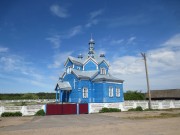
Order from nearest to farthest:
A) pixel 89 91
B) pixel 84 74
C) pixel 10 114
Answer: pixel 10 114, pixel 89 91, pixel 84 74

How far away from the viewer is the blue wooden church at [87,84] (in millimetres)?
34094

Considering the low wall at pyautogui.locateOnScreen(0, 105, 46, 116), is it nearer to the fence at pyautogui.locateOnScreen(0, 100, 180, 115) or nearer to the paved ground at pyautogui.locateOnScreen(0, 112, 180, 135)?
the fence at pyautogui.locateOnScreen(0, 100, 180, 115)

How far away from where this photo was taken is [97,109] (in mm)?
25719

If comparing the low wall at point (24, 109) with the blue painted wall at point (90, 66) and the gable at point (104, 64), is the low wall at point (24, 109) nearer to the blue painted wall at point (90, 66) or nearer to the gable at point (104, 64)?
the blue painted wall at point (90, 66)

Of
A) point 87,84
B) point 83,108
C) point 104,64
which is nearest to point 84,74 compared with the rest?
point 87,84

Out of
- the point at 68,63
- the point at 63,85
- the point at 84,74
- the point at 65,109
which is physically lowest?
the point at 65,109

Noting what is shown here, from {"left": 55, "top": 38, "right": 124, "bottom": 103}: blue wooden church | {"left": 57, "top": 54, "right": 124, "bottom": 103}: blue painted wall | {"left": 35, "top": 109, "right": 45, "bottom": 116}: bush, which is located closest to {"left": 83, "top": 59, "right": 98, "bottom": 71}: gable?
{"left": 55, "top": 38, "right": 124, "bottom": 103}: blue wooden church

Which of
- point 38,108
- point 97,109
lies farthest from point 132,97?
point 38,108

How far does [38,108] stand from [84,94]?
12540 millimetres

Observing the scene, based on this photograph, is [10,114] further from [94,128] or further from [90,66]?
[90,66]

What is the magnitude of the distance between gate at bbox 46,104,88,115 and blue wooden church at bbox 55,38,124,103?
895 cm

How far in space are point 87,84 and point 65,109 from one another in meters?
11.4

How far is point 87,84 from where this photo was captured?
34.8 m

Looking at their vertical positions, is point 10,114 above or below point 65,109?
below
